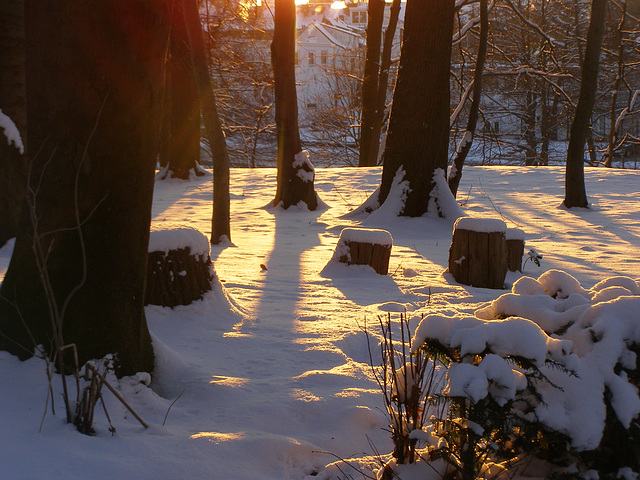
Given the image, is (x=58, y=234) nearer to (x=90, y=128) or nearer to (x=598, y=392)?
(x=90, y=128)

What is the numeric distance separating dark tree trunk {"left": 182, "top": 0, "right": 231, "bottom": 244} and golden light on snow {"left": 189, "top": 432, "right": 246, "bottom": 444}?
5238 mm

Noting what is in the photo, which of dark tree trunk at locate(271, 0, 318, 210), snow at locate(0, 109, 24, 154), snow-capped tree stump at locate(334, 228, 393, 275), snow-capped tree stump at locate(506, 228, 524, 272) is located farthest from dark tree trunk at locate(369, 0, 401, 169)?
snow at locate(0, 109, 24, 154)

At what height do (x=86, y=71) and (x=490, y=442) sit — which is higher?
(x=86, y=71)

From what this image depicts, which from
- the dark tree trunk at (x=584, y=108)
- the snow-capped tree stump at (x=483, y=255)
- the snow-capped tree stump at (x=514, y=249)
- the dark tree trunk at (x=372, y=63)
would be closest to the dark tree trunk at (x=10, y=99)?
the snow-capped tree stump at (x=483, y=255)

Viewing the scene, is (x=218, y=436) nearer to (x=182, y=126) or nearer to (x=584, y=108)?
(x=584, y=108)

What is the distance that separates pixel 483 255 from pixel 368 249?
1.24 meters

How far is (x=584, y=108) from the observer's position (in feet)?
36.6

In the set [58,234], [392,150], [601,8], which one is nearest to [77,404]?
[58,234]

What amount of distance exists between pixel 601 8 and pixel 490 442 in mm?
11265

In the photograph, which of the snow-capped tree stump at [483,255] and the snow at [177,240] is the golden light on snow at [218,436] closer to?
the snow at [177,240]

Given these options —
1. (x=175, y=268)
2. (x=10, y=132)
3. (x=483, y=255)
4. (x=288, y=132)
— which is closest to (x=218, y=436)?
(x=175, y=268)

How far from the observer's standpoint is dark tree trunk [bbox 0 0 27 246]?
628cm

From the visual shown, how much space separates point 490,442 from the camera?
2107mm

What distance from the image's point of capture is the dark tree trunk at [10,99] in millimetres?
6277
